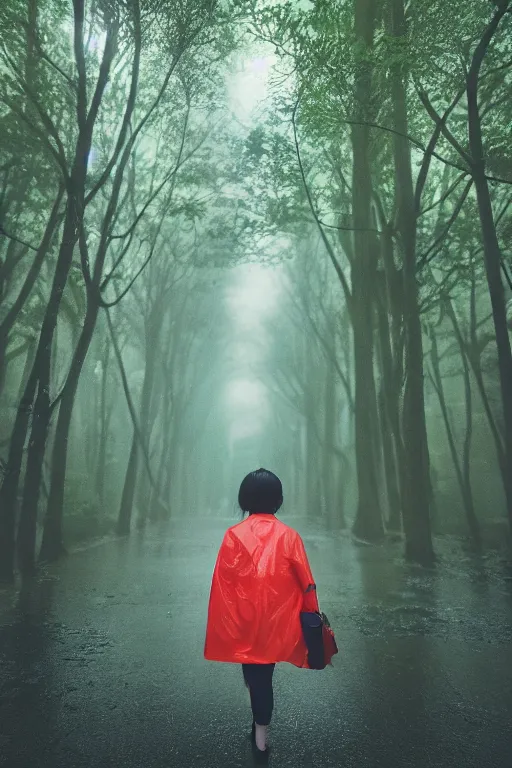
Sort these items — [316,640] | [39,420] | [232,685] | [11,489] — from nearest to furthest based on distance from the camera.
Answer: [316,640] → [232,685] → [11,489] → [39,420]

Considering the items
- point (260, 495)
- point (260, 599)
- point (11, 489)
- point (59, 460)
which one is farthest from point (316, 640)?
point (59, 460)

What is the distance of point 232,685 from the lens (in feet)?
13.1

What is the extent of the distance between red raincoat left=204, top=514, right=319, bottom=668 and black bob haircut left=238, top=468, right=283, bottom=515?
160 millimetres

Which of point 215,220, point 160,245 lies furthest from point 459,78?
point 160,245

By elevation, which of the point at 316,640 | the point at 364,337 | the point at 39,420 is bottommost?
the point at 316,640

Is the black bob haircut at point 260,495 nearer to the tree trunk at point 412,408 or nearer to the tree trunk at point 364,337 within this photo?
the tree trunk at point 412,408

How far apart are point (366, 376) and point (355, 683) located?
10248 mm

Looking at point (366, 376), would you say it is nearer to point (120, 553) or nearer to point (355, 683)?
point (120, 553)

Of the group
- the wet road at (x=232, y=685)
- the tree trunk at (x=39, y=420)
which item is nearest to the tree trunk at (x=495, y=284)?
the wet road at (x=232, y=685)

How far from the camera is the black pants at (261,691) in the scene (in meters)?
2.79

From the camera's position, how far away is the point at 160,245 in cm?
1842

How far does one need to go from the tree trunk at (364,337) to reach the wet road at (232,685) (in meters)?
5.30

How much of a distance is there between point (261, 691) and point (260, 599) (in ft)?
1.64

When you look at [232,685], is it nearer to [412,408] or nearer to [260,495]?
[260,495]
